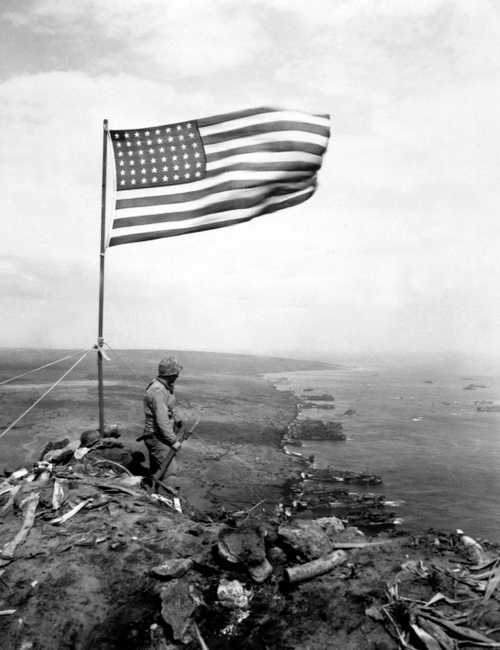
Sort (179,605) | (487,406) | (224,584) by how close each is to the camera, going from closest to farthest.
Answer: (179,605) < (224,584) < (487,406)

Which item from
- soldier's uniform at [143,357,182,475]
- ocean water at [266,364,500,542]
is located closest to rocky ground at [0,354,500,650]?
soldier's uniform at [143,357,182,475]

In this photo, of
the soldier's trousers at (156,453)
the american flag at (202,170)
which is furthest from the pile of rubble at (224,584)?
the american flag at (202,170)

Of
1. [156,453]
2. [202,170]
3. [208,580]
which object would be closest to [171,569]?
[208,580]

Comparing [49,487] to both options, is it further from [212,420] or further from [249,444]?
[212,420]

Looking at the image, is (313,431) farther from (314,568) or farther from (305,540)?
(314,568)

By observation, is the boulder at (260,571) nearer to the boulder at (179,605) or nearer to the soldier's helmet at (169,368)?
the boulder at (179,605)

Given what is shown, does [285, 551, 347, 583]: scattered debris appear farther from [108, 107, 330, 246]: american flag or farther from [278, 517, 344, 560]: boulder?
[108, 107, 330, 246]: american flag

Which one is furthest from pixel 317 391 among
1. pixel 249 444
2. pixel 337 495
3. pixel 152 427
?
pixel 152 427
